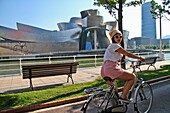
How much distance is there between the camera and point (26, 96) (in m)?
6.00

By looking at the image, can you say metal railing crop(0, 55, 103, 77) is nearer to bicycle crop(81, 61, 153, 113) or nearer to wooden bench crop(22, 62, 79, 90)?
wooden bench crop(22, 62, 79, 90)

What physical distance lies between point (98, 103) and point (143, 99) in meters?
1.23

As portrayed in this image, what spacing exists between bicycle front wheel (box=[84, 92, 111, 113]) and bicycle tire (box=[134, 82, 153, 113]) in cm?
78

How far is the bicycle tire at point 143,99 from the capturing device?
435 centimetres

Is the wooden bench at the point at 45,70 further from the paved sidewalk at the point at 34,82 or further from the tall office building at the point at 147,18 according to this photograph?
the tall office building at the point at 147,18

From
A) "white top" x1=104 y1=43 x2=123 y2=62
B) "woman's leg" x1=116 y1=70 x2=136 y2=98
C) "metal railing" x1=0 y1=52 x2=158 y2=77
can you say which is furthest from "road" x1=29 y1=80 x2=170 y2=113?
"metal railing" x1=0 y1=52 x2=158 y2=77

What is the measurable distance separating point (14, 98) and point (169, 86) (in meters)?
5.65

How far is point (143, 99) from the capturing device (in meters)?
4.53

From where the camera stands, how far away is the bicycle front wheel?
3.88 metres

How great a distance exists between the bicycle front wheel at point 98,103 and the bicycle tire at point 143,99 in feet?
2.56

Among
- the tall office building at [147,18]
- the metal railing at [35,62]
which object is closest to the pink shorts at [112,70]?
the metal railing at [35,62]

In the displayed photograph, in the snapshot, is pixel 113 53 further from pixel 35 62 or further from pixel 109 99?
pixel 35 62

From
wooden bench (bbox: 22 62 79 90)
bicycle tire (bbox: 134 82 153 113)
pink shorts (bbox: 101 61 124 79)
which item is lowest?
bicycle tire (bbox: 134 82 153 113)

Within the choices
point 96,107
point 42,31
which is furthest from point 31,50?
point 96,107
